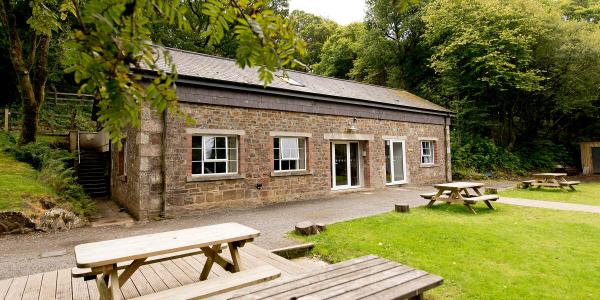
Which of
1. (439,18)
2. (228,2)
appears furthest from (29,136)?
(439,18)

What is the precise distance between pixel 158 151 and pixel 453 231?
7.30 metres

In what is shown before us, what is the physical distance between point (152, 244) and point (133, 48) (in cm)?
254

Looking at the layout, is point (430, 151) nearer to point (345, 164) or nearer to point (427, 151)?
point (427, 151)

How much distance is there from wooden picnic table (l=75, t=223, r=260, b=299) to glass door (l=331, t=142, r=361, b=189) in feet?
29.5

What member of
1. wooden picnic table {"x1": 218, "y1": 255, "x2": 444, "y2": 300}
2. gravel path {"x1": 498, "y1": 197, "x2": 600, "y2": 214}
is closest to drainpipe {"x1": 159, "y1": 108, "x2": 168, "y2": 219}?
wooden picnic table {"x1": 218, "y1": 255, "x2": 444, "y2": 300}

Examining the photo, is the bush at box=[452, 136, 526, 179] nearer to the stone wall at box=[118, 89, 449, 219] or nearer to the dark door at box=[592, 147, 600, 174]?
the dark door at box=[592, 147, 600, 174]

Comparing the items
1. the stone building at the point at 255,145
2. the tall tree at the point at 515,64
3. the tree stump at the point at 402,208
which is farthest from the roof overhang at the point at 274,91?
the tall tree at the point at 515,64

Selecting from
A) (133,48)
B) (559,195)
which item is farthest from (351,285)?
(559,195)

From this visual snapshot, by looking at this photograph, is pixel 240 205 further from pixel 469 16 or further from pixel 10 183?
pixel 469 16

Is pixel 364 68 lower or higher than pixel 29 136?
higher

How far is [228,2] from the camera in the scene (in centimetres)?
170

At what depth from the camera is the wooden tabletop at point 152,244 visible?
8.96 feet

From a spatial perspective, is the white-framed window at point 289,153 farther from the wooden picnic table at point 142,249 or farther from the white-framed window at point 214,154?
the wooden picnic table at point 142,249

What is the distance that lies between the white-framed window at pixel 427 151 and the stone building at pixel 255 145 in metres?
0.68
